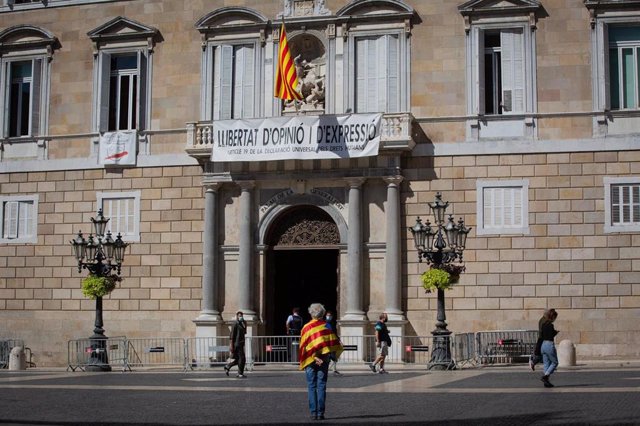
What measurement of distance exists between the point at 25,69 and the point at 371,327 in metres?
15.3

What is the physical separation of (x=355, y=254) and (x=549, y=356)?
11.6 meters

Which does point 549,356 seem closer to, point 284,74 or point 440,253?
point 440,253

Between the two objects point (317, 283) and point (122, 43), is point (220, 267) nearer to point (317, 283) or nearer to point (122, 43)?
point (317, 283)

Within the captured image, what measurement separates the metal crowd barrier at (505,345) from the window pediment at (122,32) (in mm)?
14751

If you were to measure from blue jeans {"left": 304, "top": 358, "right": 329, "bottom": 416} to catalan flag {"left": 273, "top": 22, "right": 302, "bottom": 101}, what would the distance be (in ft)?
58.5

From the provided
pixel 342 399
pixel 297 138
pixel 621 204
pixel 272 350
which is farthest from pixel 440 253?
pixel 342 399

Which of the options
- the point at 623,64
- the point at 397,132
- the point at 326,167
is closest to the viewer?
the point at 623,64

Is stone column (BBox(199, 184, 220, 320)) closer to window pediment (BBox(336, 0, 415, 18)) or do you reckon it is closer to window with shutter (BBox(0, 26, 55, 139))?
window with shutter (BBox(0, 26, 55, 139))

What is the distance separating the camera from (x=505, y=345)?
3097cm

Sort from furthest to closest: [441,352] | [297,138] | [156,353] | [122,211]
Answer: [122,211]
[156,353]
[297,138]
[441,352]

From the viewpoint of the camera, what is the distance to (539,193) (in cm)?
3216

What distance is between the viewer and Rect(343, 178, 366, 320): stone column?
32594 millimetres

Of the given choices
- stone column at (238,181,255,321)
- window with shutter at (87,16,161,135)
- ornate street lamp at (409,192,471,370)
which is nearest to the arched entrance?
stone column at (238,181,255,321)

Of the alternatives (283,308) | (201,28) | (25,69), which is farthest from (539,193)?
(25,69)
